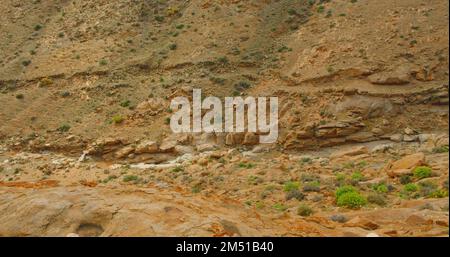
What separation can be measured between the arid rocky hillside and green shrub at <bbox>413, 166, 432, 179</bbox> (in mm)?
49

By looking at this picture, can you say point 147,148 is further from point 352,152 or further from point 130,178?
point 352,152

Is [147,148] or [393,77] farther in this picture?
[147,148]

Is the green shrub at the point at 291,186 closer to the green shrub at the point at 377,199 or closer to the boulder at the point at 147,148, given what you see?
Result: the green shrub at the point at 377,199

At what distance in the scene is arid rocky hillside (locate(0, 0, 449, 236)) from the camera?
11.5 metres

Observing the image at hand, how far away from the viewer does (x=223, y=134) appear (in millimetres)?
26125

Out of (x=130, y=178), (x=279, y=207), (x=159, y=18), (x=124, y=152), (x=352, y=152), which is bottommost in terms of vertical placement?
(x=130, y=178)

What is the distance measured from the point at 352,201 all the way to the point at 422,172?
2.83 m

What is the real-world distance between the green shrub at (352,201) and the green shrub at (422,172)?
227 cm

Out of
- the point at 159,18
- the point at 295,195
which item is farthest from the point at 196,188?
the point at 159,18

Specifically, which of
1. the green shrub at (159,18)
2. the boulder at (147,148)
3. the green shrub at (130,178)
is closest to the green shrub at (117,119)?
the boulder at (147,148)

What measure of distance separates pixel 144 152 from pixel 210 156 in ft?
13.5

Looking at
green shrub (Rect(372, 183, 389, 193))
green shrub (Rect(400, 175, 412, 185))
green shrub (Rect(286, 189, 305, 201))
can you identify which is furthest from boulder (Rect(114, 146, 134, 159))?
green shrub (Rect(400, 175, 412, 185))

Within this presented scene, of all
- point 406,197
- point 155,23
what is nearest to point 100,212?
point 406,197

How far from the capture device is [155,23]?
37.4 metres
